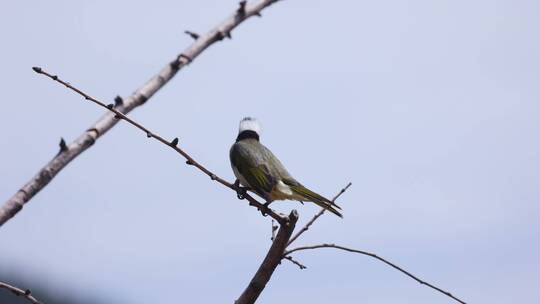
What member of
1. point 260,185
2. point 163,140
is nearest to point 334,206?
point 260,185

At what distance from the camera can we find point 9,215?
6.72 feet

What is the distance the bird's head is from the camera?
35.4 feet

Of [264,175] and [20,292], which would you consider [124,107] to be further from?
[264,175]

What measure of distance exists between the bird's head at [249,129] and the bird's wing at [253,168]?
0.69 metres

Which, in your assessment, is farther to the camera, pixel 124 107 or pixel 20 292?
pixel 20 292

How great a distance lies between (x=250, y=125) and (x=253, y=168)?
1630 mm

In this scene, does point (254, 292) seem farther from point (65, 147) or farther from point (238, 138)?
point (238, 138)

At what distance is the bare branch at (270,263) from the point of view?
429 cm

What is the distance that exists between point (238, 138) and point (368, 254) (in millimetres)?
6695

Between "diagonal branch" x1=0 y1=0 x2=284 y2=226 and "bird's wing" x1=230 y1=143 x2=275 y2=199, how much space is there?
648cm

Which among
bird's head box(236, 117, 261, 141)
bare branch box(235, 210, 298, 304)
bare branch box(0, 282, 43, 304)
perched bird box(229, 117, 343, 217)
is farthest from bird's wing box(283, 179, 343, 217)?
bare branch box(0, 282, 43, 304)

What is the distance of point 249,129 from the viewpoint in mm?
10859

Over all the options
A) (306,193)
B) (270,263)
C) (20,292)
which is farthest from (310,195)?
(20,292)

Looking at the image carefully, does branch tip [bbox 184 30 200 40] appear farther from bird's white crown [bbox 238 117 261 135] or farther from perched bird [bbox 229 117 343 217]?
bird's white crown [bbox 238 117 261 135]
